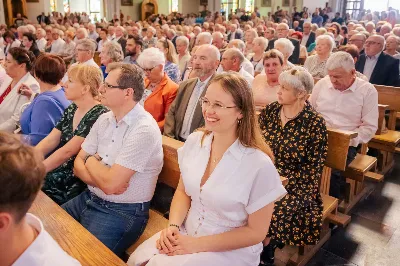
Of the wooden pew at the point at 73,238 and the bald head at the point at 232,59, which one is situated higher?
the bald head at the point at 232,59

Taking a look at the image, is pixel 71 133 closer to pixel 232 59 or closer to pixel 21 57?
pixel 21 57

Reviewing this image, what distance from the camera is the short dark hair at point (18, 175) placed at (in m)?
0.93

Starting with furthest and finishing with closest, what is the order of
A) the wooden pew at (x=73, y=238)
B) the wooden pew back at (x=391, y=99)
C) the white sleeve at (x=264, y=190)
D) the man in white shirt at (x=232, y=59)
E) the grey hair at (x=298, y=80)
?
Answer: 1. the man in white shirt at (x=232, y=59)
2. the wooden pew back at (x=391, y=99)
3. the grey hair at (x=298, y=80)
4. the white sleeve at (x=264, y=190)
5. the wooden pew at (x=73, y=238)

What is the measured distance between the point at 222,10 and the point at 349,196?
2147 centimetres

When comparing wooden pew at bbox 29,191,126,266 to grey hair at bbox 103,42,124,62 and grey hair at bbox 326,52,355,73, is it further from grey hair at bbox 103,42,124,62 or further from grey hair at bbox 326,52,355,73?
grey hair at bbox 103,42,124,62

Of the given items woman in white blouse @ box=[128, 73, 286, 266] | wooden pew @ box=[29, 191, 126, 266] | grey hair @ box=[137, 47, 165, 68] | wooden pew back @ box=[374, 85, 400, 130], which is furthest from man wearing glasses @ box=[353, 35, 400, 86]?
wooden pew @ box=[29, 191, 126, 266]

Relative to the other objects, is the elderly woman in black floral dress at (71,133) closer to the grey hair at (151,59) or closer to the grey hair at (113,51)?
the grey hair at (151,59)

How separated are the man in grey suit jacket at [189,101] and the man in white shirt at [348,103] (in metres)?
1.02

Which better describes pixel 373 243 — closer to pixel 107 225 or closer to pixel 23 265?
pixel 107 225

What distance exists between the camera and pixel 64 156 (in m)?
2.46

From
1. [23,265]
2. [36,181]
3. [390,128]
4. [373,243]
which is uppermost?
[36,181]

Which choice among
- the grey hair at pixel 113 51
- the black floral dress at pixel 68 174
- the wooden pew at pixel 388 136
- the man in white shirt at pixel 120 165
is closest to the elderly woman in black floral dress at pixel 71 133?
the black floral dress at pixel 68 174

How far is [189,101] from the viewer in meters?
3.47

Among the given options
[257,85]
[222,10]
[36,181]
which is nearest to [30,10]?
[222,10]
